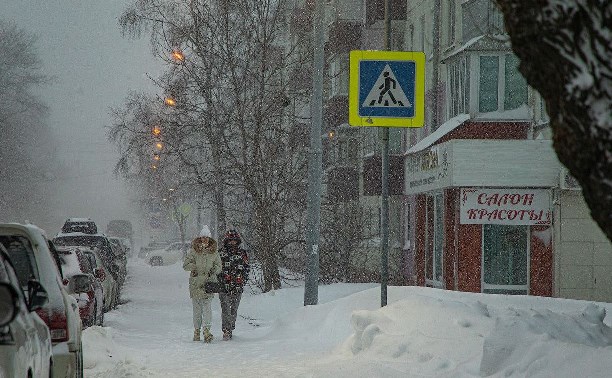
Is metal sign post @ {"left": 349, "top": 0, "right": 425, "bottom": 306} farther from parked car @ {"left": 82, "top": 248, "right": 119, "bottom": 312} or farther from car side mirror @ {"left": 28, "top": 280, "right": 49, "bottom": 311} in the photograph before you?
parked car @ {"left": 82, "top": 248, "right": 119, "bottom": 312}

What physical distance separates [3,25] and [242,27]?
32004 mm

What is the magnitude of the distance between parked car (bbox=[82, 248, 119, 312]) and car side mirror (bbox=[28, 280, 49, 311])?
40.5 ft

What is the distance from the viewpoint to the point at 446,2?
3030 cm

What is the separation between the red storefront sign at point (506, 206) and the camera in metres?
25.5

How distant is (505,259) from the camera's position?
87.7 ft

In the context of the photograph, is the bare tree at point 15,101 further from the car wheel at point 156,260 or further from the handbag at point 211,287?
the handbag at point 211,287

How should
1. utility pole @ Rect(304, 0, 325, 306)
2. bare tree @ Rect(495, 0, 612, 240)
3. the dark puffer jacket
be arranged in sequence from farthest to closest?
utility pole @ Rect(304, 0, 325, 306), the dark puffer jacket, bare tree @ Rect(495, 0, 612, 240)

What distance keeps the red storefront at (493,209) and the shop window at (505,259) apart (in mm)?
21

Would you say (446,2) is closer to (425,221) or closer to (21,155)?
(425,221)

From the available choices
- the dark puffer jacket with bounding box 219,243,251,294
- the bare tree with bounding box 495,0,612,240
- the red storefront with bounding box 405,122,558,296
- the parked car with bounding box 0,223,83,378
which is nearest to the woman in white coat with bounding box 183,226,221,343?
the dark puffer jacket with bounding box 219,243,251,294

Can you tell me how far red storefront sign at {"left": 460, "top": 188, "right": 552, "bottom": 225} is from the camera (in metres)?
25.5

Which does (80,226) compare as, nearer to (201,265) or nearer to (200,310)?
(201,265)

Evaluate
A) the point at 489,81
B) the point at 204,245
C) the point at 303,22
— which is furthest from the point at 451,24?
the point at 204,245

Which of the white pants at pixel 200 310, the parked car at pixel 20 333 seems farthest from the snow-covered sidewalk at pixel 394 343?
the parked car at pixel 20 333
